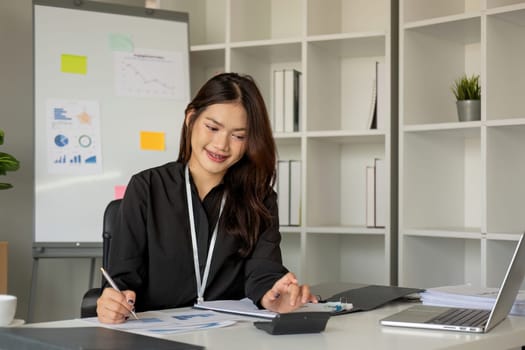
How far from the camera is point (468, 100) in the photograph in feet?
10.3

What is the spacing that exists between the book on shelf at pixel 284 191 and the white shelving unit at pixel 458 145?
21.2 inches

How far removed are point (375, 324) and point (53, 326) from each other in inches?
25.0

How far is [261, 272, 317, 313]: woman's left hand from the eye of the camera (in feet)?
5.67

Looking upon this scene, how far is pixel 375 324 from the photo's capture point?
5.20 feet

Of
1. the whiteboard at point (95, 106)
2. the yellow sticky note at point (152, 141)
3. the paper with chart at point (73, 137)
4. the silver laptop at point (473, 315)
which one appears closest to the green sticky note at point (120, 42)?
the whiteboard at point (95, 106)

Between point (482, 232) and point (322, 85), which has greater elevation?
point (322, 85)

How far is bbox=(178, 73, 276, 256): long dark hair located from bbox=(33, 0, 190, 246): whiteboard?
106 cm

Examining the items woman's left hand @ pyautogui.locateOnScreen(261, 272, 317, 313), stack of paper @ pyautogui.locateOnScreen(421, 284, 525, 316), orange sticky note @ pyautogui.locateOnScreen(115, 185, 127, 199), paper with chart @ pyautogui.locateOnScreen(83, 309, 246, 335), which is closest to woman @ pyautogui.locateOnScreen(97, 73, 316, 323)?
woman's left hand @ pyautogui.locateOnScreen(261, 272, 317, 313)

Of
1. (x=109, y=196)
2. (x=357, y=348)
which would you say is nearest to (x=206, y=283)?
(x=357, y=348)

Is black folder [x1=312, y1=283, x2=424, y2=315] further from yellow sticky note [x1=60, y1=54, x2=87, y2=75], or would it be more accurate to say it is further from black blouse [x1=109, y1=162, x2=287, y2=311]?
yellow sticky note [x1=60, y1=54, x2=87, y2=75]

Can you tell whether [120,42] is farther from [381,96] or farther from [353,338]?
[353,338]

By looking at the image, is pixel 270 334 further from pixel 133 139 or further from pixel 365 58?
pixel 365 58

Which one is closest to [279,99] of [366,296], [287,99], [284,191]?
[287,99]

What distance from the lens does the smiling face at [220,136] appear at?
2111 millimetres
